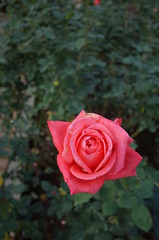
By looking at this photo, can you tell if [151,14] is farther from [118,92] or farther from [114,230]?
[114,230]

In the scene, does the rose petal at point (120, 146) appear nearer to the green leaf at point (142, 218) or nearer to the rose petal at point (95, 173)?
the rose petal at point (95, 173)

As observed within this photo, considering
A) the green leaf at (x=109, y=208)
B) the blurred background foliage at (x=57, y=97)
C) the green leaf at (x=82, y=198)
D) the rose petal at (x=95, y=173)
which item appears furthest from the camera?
the blurred background foliage at (x=57, y=97)

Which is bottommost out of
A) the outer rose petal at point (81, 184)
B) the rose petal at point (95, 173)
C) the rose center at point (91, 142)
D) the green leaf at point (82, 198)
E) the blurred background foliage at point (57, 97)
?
the blurred background foliage at point (57, 97)

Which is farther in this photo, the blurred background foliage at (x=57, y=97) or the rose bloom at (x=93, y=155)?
the blurred background foliage at (x=57, y=97)

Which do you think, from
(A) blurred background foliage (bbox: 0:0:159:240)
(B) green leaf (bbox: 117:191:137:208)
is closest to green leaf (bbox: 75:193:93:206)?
(B) green leaf (bbox: 117:191:137:208)

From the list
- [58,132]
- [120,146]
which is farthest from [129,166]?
[58,132]

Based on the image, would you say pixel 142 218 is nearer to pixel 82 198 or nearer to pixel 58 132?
pixel 82 198

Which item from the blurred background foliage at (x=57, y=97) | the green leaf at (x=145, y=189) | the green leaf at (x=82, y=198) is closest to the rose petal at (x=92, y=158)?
the green leaf at (x=82, y=198)
